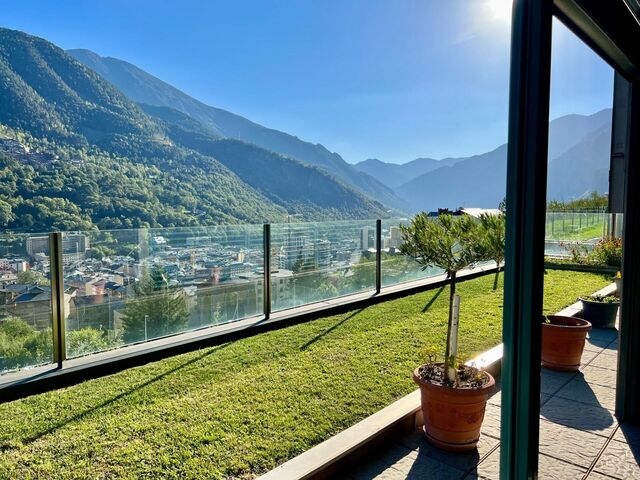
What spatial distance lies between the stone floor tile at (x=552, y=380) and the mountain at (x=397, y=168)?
92.2m

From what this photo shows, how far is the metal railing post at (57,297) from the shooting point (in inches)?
134

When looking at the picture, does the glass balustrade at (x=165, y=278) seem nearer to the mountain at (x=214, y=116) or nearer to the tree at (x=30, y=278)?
the tree at (x=30, y=278)

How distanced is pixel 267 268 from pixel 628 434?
3.77m

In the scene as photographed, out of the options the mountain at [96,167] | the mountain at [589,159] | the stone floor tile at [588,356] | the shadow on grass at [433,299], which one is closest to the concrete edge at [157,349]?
the shadow on grass at [433,299]

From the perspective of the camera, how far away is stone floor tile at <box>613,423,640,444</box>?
95.1 inches

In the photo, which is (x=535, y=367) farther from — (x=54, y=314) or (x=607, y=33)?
(x=54, y=314)

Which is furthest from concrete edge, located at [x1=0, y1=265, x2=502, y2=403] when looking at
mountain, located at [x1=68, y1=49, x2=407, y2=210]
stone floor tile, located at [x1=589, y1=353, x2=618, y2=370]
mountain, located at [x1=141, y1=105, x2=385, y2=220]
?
mountain, located at [x1=68, y1=49, x2=407, y2=210]

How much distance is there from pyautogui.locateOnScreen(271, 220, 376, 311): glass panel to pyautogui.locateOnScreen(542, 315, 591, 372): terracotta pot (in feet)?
10.1

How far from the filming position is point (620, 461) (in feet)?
7.23

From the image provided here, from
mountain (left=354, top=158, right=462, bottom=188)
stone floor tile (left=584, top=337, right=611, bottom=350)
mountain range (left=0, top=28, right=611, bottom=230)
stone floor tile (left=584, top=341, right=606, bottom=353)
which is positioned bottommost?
stone floor tile (left=584, top=341, right=606, bottom=353)

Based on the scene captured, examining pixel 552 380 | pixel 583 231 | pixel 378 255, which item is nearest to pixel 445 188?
pixel 583 231

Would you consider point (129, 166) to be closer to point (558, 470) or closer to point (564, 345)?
point (564, 345)

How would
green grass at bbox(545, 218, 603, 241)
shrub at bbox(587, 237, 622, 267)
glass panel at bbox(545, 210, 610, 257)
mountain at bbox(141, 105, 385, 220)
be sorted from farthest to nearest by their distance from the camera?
1. mountain at bbox(141, 105, 385, 220)
2. green grass at bbox(545, 218, 603, 241)
3. glass panel at bbox(545, 210, 610, 257)
4. shrub at bbox(587, 237, 622, 267)

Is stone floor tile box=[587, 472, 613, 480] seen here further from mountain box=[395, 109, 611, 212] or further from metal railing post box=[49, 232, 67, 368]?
metal railing post box=[49, 232, 67, 368]
